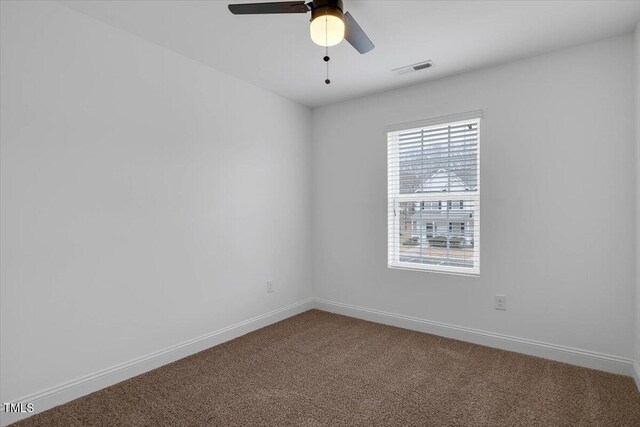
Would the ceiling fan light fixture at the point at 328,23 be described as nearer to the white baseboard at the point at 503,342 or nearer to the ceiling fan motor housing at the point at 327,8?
the ceiling fan motor housing at the point at 327,8

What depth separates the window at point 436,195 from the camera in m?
3.22

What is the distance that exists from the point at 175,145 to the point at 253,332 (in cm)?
194

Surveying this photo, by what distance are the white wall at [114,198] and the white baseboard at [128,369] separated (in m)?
0.05

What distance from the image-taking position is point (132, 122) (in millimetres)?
2555

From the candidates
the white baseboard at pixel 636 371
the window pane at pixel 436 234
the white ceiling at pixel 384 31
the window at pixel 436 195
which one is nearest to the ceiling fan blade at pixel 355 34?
the white ceiling at pixel 384 31

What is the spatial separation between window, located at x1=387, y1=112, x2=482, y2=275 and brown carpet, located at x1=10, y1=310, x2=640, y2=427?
0.85m

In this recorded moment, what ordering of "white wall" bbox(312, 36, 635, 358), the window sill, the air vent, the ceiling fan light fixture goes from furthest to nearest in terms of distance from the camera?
the window sill < the air vent < "white wall" bbox(312, 36, 635, 358) < the ceiling fan light fixture

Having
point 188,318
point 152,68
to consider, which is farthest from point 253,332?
point 152,68

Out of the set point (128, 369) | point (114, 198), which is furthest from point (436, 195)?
point (128, 369)

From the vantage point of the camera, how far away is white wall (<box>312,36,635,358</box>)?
255 cm

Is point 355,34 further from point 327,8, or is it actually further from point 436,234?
point 436,234

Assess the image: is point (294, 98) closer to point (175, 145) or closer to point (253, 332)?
point (175, 145)

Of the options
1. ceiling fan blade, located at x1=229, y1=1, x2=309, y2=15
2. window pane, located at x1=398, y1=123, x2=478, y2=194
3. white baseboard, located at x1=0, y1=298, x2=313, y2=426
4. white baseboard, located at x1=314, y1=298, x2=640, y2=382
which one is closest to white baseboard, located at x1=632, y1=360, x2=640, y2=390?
white baseboard, located at x1=314, y1=298, x2=640, y2=382

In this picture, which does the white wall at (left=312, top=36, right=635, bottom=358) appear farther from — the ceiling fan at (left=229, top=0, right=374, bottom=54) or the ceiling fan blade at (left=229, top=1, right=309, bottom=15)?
the ceiling fan blade at (left=229, top=1, right=309, bottom=15)
